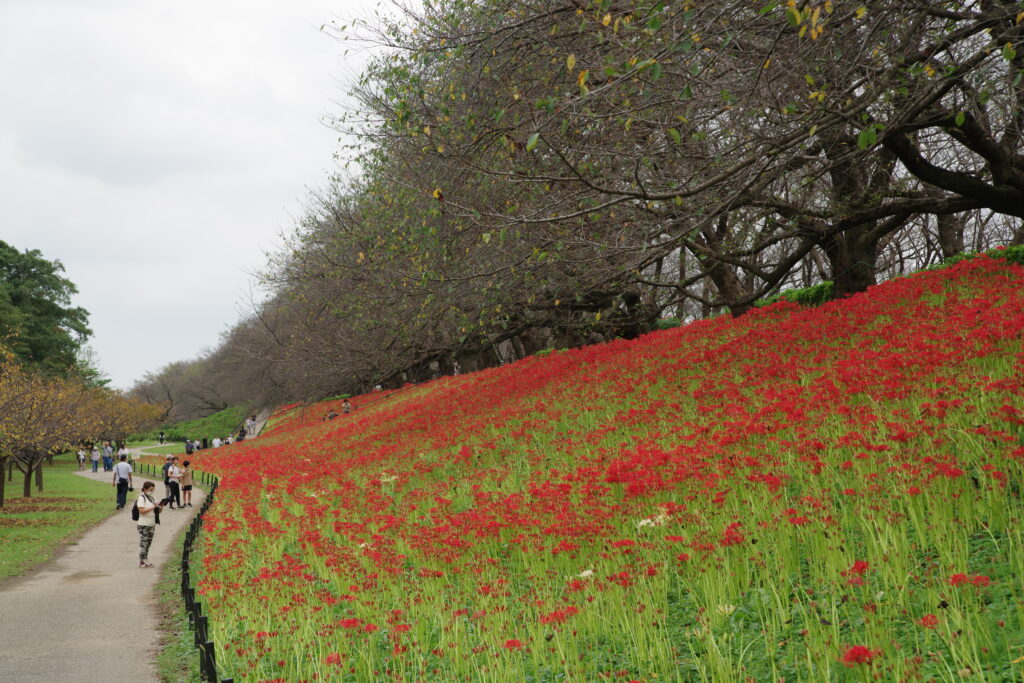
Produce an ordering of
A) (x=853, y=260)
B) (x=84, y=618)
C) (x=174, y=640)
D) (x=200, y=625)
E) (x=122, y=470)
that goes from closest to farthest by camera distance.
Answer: (x=200, y=625)
(x=174, y=640)
(x=84, y=618)
(x=853, y=260)
(x=122, y=470)

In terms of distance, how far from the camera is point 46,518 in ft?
66.7

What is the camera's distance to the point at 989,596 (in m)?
4.51

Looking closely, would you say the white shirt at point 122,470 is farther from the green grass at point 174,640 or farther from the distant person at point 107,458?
the distant person at point 107,458

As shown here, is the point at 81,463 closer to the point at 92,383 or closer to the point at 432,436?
the point at 92,383

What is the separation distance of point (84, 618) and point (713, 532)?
8796 millimetres

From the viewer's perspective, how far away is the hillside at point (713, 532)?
470cm

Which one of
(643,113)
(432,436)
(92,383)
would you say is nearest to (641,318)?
(432,436)

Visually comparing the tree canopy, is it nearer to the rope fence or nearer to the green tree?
the rope fence

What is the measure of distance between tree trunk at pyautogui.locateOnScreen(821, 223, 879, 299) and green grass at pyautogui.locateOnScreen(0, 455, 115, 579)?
60.0ft

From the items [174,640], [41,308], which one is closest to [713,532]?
[174,640]

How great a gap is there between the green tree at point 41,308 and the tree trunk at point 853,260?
48.4 m

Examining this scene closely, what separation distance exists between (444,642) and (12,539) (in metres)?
15.5

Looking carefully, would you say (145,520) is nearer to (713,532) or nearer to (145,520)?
(145,520)

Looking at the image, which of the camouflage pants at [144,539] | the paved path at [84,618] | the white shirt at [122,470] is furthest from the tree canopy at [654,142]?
the white shirt at [122,470]
